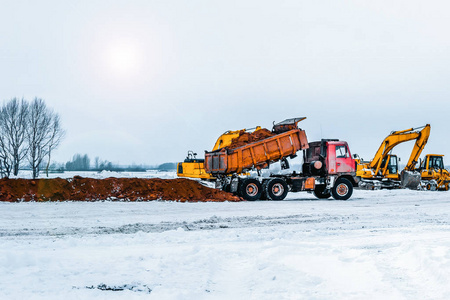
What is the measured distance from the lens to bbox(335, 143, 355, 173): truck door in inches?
827

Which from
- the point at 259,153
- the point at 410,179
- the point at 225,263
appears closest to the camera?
the point at 225,263

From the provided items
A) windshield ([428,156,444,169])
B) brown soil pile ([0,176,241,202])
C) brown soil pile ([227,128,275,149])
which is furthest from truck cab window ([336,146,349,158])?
windshield ([428,156,444,169])

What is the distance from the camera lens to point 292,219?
13.0 meters

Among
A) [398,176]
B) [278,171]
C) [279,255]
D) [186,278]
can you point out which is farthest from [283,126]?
[186,278]

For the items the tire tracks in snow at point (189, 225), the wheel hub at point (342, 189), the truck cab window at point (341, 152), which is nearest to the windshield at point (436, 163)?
the wheel hub at point (342, 189)

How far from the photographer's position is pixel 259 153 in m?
20.5

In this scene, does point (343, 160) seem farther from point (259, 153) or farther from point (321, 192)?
point (259, 153)

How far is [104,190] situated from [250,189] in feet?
20.9

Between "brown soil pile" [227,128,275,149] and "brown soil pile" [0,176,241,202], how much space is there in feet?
7.64

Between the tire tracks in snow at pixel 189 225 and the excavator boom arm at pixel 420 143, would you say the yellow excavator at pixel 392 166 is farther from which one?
A: the tire tracks in snow at pixel 189 225

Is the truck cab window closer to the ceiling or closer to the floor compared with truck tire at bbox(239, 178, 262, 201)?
closer to the ceiling

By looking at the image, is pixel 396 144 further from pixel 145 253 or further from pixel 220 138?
pixel 145 253

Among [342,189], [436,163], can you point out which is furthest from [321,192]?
[436,163]

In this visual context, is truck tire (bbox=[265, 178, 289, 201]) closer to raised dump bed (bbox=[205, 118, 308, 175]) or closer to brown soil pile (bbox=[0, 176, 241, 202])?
raised dump bed (bbox=[205, 118, 308, 175])
